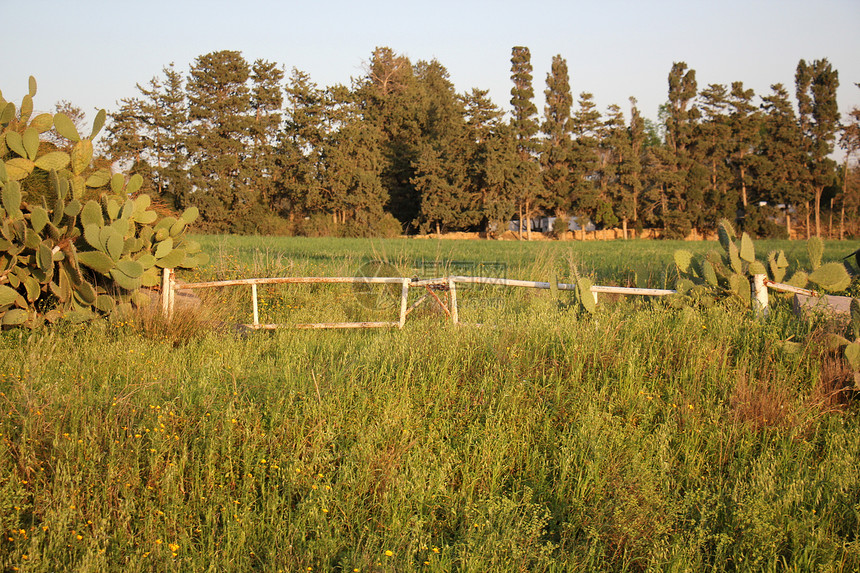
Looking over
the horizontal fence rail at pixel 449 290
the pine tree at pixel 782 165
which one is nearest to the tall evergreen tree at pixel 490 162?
the pine tree at pixel 782 165

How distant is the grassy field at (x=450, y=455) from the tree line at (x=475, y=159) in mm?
45541

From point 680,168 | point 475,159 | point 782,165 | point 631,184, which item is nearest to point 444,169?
point 475,159

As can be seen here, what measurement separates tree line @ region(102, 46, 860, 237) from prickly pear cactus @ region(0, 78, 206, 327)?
42378 mm

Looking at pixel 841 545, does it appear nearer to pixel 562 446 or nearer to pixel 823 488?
pixel 823 488

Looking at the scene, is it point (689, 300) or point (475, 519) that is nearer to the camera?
point (475, 519)

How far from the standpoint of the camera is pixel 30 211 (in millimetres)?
7496

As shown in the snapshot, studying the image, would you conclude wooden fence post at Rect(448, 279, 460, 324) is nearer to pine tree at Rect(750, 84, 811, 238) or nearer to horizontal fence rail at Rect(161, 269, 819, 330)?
horizontal fence rail at Rect(161, 269, 819, 330)

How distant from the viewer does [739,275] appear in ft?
23.4

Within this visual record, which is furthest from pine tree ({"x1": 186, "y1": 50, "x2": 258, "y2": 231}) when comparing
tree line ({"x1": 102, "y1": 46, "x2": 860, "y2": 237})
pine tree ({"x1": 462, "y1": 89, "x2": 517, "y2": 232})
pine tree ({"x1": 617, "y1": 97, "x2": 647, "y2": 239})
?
pine tree ({"x1": 617, "y1": 97, "x2": 647, "y2": 239})

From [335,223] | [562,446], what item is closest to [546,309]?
[562,446]

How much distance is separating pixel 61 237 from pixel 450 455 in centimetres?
547

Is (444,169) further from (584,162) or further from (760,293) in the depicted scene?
(760,293)

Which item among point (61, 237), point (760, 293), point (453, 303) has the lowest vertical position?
point (453, 303)

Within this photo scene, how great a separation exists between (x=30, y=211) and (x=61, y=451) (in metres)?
4.54
